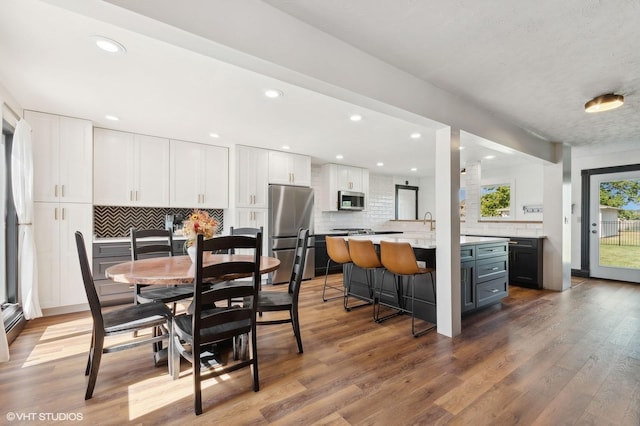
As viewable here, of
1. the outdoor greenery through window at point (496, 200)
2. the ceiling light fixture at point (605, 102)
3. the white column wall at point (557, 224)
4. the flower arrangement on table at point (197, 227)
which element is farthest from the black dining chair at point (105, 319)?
the outdoor greenery through window at point (496, 200)

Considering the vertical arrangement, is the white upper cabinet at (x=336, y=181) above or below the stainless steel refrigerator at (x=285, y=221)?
above

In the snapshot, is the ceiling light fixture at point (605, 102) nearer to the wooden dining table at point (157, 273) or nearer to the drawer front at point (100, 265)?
the wooden dining table at point (157, 273)

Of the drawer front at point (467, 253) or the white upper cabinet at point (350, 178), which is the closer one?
the drawer front at point (467, 253)

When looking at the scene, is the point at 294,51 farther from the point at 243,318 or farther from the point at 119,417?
the point at 119,417

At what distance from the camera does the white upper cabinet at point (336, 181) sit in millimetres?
5930

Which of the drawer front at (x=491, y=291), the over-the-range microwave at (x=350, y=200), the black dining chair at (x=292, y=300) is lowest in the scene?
the drawer front at (x=491, y=291)

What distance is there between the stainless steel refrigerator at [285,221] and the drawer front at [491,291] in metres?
2.79

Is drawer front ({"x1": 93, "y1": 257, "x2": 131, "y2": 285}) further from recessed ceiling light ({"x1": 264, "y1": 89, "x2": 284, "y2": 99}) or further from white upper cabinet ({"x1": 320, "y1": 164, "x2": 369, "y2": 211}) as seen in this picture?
white upper cabinet ({"x1": 320, "y1": 164, "x2": 369, "y2": 211})

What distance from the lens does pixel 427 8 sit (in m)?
1.61

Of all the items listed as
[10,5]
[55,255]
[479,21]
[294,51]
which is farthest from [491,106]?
[55,255]

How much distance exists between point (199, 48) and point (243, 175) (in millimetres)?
3188

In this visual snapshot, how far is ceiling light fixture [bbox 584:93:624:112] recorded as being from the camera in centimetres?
265

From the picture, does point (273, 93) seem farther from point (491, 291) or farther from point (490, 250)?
point (491, 291)
